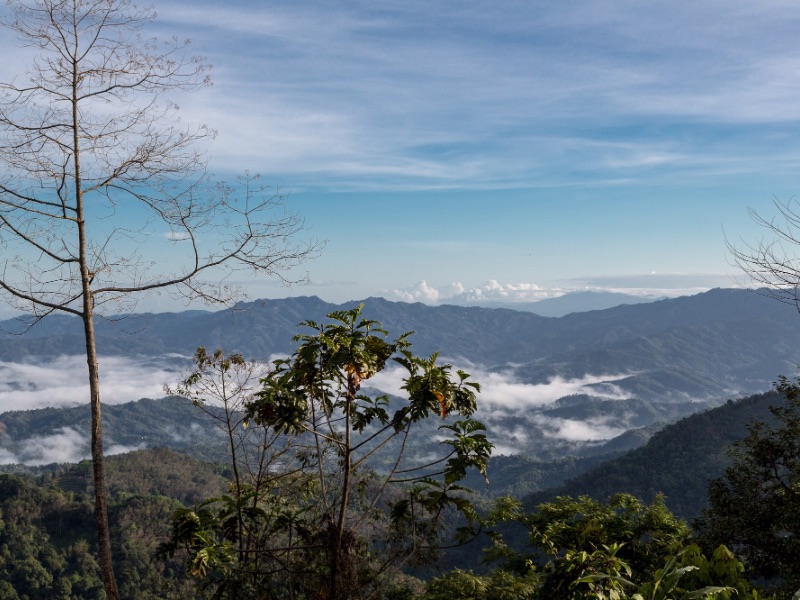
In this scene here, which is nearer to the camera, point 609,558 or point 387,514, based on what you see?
point 609,558

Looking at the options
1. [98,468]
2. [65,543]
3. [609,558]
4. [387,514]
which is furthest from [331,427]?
[65,543]

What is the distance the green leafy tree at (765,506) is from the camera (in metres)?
10.9

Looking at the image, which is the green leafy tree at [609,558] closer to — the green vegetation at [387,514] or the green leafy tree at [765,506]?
the green vegetation at [387,514]

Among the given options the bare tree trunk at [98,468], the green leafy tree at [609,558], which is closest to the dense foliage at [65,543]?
the green leafy tree at [609,558]

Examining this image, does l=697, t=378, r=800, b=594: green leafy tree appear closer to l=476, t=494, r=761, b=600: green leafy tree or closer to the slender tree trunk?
l=476, t=494, r=761, b=600: green leafy tree

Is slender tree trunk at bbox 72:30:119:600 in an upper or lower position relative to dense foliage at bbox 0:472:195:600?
upper

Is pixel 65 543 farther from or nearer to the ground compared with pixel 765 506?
nearer to the ground

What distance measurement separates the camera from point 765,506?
11.8m

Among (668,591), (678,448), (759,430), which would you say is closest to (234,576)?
(668,591)

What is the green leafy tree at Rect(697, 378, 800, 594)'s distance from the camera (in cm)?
1093

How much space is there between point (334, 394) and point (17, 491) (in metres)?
114

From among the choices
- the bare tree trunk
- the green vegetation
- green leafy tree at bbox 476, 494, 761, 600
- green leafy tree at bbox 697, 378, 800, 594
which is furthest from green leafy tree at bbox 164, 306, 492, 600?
green leafy tree at bbox 697, 378, 800, 594

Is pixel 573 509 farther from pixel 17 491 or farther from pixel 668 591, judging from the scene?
pixel 17 491

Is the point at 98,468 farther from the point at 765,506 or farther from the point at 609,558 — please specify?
the point at 765,506
